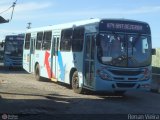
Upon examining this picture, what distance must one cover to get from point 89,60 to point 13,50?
789 inches

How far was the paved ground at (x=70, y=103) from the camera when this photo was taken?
14.1 m

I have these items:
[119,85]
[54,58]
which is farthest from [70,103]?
[54,58]

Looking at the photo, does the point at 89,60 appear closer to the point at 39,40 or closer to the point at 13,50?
the point at 39,40

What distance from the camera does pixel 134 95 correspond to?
66.9 ft

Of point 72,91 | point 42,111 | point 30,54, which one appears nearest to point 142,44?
point 72,91

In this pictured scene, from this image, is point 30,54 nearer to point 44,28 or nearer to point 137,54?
point 44,28

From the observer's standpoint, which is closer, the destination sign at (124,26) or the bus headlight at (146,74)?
the destination sign at (124,26)

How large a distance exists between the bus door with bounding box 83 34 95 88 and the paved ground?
655mm

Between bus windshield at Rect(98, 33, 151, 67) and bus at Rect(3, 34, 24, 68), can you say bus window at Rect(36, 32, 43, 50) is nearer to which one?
bus windshield at Rect(98, 33, 151, 67)

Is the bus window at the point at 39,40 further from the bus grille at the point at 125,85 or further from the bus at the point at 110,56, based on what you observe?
the bus grille at the point at 125,85

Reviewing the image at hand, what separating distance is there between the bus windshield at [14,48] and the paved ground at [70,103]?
55.2 feet

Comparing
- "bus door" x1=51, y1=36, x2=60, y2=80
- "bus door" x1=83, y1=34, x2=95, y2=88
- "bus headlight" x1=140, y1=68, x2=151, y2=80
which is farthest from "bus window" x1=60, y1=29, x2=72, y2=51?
"bus headlight" x1=140, y1=68, x2=151, y2=80

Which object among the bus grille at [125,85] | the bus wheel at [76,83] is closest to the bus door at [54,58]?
the bus wheel at [76,83]

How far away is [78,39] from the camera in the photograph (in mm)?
19578
